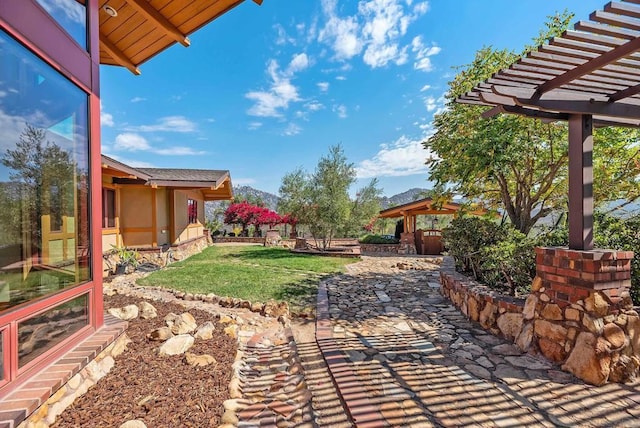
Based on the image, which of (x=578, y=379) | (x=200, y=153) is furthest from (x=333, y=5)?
(x=200, y=153)


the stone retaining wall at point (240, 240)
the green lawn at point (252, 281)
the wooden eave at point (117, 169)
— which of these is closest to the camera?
the green lawn at point (252, 281)

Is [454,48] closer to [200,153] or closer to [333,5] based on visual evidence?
[333,5]

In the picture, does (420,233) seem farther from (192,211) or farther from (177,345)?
(177,345)

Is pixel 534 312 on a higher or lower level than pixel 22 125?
lower

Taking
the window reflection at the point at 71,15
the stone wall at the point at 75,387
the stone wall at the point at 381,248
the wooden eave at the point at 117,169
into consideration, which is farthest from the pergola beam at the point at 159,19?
the stone wall at the point at 381,248

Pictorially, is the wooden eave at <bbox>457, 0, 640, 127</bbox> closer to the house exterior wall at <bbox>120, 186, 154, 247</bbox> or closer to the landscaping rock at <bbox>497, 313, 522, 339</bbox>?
the landscaping rock at <bbox>497, 313, 522, 339</bbox>

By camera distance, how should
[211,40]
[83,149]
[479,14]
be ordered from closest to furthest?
1. [83,149]
2. [479,14]
3. [211,40]

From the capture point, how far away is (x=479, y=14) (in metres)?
6.40

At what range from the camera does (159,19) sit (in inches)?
148

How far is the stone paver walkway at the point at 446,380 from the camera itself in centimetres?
224

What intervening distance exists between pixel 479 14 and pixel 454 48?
116cm

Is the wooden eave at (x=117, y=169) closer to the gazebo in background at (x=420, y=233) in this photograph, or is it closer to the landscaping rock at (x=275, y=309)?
the landscaping rock at (x=275, y=309)

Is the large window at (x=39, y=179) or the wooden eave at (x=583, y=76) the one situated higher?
the wooden eave at (x=583, y=76)

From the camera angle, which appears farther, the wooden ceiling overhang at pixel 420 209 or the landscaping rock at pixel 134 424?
the wooden ceiling overhang at pixel 420 209
